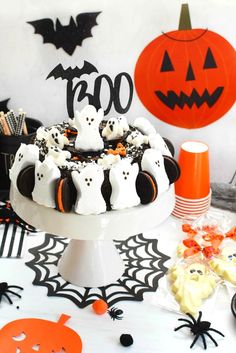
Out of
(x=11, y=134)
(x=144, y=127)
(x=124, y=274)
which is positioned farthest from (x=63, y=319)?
(x=11, y=134)

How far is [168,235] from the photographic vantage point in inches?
44.7

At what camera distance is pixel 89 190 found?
2.62 ft

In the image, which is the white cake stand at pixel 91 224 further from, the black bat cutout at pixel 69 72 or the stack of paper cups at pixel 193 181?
the black bat cutout at pixel 69 72

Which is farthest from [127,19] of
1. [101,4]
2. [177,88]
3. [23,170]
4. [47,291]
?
[47,291]

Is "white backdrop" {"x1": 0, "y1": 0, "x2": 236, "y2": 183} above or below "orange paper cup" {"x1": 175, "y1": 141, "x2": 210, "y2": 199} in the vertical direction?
above

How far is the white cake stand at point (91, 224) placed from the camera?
0.82m

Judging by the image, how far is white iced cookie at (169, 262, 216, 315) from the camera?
89 cm

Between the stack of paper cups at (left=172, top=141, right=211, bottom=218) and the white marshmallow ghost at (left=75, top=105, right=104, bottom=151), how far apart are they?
0.32m

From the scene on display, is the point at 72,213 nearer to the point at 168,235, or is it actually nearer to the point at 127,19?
the point at 168,235

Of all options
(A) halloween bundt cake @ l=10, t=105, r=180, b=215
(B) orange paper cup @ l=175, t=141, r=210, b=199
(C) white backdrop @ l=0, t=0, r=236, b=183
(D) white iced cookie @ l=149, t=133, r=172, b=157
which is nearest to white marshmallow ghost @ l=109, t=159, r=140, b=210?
(A) halloween bundt cake @ l=10, t=105, r=180, b=215

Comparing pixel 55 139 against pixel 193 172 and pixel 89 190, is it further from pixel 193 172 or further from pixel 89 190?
pixel 193 172

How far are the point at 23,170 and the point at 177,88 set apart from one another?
534mm

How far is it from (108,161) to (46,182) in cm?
12

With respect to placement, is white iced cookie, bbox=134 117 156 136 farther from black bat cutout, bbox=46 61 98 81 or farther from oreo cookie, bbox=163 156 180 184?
black bat cutout, bbox=46 61 98 81
